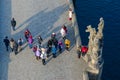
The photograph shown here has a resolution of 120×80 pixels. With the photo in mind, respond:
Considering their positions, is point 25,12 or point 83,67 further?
point 25,12

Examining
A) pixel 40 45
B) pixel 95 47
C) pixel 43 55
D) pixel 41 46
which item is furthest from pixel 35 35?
pixel 95 47

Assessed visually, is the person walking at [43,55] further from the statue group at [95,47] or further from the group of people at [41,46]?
the statue group at [95,47]

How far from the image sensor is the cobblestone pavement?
107ft

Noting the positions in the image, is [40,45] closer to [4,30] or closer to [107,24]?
[4,30]

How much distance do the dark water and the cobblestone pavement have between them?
193 inches

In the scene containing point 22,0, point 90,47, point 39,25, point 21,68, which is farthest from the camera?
point 22,0

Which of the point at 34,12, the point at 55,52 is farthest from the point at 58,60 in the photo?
the point at 34,12

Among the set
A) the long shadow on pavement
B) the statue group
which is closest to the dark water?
the statue group

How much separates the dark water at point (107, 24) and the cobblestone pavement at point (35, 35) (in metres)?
4.91

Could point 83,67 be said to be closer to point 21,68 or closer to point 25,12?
point 21,68

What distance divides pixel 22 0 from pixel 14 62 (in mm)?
11899

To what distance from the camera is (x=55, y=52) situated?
34.0 meters

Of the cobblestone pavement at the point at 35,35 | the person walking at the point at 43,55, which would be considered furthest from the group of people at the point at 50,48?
the cobblestone pavement at the point at 35,35

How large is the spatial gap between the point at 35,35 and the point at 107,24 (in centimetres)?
1206
